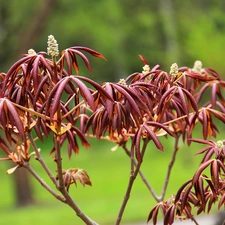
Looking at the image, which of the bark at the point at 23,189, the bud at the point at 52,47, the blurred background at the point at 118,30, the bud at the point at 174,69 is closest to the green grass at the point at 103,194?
the bark at the point at 23,189

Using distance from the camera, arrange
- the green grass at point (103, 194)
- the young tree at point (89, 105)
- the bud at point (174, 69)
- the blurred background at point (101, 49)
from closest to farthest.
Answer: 1. the young tree at point (89, 105)
2. the bud at point (174, 69)
3. the green grass at point (103, 194)
4. the blurred background at point (101, 49)

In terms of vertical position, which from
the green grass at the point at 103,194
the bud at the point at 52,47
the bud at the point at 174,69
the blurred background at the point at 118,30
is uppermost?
the bud at the point at 52,47

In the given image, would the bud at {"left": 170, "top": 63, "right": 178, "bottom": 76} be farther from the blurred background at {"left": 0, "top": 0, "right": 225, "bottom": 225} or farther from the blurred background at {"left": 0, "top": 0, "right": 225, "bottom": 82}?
the blurred background at {"left": 0, "top": 0, "right": 225, "bottom": 82}

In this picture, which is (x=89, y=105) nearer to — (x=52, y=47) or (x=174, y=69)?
(x=52, y=47)

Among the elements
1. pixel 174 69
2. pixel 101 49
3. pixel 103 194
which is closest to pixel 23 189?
pixel 103 194

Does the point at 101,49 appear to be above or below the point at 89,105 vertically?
below

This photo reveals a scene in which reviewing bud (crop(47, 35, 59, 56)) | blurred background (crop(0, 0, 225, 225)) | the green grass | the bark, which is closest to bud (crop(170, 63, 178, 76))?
bud (crop(47, 35, 59, 56))

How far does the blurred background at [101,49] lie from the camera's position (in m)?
12.9

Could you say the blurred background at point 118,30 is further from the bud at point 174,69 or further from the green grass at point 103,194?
the bud at point 174,69

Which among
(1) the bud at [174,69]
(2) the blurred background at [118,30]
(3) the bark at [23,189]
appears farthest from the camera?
(2) the blurred background at [118,30]

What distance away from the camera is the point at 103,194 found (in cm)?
1525

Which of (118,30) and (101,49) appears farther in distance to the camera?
(118,30)

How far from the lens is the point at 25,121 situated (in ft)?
8.50

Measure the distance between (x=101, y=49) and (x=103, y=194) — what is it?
14345mm
